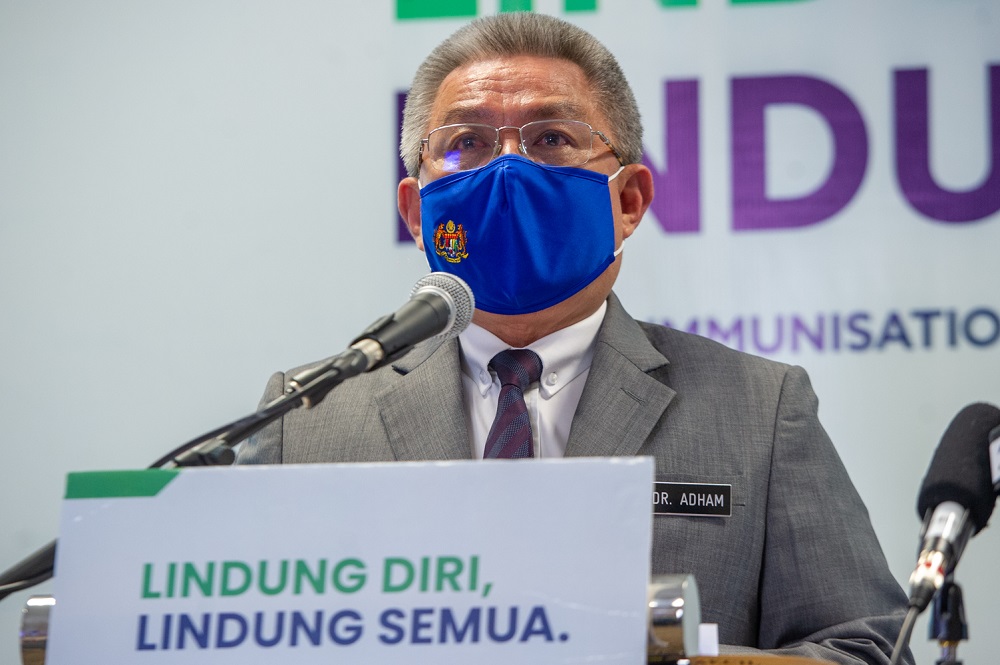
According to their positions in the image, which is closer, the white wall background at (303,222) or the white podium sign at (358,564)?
the white podium sign at (358,564)

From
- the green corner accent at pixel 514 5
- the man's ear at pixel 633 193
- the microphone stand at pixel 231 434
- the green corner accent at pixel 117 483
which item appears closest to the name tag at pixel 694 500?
the man's ear at pixel 633 193

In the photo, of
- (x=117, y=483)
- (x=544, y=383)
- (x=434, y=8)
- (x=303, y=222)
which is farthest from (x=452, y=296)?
(x=434, y=8)

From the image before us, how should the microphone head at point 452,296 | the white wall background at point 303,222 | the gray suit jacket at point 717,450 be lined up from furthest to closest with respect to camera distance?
the white wall background at point 303,222 < the gray suit jacket at point 717,450 < the microphone head at point 452,296

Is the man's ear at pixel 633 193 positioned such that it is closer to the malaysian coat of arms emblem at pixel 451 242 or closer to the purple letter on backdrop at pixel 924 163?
the malaysian coat of arms emblem at pixel 451 242

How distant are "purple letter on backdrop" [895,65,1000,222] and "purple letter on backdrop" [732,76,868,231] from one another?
0.33 ft

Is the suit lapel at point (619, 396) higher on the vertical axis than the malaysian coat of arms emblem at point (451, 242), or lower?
lower

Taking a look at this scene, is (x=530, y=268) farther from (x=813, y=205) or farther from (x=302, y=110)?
(x=302, y=110)

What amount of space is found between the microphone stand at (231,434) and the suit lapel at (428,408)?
33.0 inches

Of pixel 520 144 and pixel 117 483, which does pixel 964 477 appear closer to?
pixel 117 483

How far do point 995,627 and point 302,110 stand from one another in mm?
2198

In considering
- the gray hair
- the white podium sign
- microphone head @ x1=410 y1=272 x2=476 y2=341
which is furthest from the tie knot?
the white podium sign

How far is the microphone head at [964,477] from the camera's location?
1.23 meters

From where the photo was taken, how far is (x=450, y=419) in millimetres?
2135

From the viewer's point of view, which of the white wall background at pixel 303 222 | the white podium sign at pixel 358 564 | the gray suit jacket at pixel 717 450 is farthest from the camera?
the white wall background at pixel 303 222
